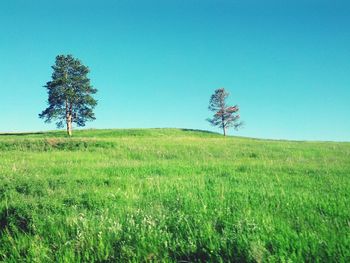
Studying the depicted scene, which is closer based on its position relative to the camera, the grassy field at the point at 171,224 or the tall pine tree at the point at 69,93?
the grassy field at the point at 171,224

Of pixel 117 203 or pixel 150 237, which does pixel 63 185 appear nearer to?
pixel 117 203

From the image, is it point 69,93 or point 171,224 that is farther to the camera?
point 69,93

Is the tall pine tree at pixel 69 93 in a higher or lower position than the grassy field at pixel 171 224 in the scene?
higher

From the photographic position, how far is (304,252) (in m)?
3.56

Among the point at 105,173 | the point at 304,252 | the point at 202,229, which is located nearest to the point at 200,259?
the point at 202,229

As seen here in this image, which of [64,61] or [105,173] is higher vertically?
[64,61]

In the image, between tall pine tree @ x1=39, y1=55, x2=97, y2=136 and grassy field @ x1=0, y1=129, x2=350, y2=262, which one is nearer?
grassy field @ x1=0, y1=129, x2=350, y2=262

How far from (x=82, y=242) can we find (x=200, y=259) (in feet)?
5.35

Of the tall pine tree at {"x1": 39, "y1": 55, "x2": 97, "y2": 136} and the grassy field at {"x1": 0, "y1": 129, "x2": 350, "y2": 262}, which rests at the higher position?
the tall pine tree at {"x1": 39, "y1": 55, "x2": 97, "y2": 136}

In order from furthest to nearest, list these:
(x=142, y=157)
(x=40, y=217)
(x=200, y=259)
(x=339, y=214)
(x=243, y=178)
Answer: (x=142, y=157)
(x=243, y=178)
(x=40, y=217)
(x=339, y=214)
(x=200, y=259)

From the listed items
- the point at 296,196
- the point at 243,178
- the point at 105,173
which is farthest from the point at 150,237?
the point at 105,173

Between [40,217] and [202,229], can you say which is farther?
[40,217]

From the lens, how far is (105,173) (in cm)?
1080

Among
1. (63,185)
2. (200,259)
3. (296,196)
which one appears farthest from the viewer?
(63,185)
